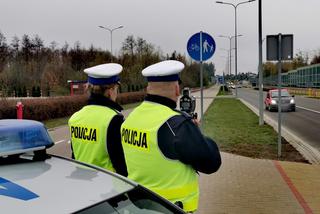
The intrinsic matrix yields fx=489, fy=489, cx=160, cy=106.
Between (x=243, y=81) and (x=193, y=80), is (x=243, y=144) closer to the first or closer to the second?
(x=193, y=80)

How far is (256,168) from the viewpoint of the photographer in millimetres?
9312

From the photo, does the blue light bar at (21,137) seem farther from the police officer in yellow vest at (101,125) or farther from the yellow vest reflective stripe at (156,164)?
the police officer in yellow vest at (101,125)

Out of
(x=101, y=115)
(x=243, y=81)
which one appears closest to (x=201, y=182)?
(x=101, y=115)

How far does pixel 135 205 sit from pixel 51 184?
0.41m

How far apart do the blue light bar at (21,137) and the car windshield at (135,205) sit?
0.62m

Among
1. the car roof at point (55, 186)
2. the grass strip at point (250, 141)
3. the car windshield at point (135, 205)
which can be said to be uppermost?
the car roof at point (55, 186)

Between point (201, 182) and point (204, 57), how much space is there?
11.7 ft

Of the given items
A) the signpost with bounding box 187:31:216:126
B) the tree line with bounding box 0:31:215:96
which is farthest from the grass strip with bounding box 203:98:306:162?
the tree line with bounding box 0:31:215:96

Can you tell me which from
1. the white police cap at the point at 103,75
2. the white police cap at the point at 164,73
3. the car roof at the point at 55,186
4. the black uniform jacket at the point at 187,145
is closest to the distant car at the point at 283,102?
the white police cap at the point at 103,75

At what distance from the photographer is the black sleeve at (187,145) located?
9.55 feet

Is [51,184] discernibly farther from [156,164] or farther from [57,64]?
[57,64]

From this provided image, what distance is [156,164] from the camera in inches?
122

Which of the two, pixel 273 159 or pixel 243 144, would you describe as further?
pixel 243 144

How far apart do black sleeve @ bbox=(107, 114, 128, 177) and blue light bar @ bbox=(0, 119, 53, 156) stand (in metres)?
0.87
